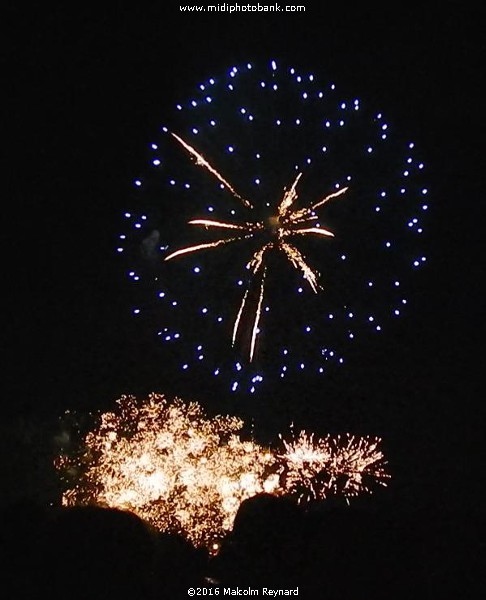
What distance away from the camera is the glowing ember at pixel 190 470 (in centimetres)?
1853

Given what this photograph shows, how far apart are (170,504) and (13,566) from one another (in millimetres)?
7229

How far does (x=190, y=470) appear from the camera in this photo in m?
19.6

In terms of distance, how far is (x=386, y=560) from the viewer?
12766mm

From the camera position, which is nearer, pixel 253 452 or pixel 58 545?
pixel 58 545

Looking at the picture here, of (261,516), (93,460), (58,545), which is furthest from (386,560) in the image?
(93,460)

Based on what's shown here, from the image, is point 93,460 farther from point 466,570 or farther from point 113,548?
point 466,570

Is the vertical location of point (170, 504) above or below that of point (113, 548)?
above

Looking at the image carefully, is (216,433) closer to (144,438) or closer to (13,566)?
(144,438)

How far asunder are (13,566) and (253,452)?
879cm

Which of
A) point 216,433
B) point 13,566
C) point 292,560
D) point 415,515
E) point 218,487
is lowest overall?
point 13,566

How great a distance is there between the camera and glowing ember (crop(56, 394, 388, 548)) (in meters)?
18.5

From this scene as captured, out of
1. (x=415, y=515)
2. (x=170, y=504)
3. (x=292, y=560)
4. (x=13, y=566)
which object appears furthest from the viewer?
(x=170, y=504)

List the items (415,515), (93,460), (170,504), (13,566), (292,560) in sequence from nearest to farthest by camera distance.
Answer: (13,566)
(292,560)
(415,515)
(170,504)
(93,460)

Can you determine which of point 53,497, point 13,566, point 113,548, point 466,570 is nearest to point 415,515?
point 466,570
